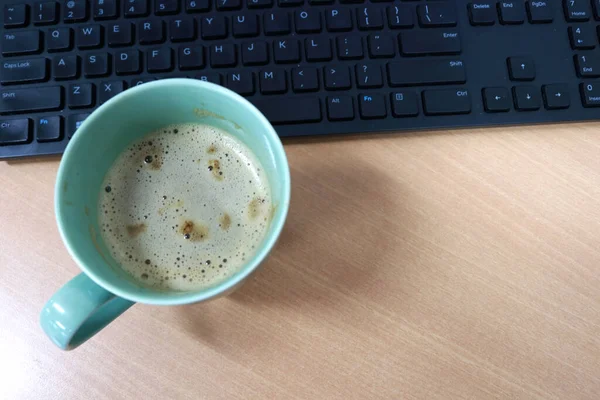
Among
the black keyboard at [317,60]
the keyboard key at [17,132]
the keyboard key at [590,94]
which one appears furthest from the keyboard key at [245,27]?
the keyboard key at [590,94]

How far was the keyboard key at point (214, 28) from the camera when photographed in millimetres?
452

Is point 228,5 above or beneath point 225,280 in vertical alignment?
above

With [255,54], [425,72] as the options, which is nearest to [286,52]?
[255,54]

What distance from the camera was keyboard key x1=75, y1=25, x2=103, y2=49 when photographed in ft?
1.48

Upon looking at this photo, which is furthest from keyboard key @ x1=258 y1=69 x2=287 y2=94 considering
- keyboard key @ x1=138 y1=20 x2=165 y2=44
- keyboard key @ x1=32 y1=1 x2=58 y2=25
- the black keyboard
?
keyboard key @ x1=32 y1=1 x2=58 y2=25

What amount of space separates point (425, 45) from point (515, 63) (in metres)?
0.09

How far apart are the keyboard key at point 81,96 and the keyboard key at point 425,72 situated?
27 centimetres

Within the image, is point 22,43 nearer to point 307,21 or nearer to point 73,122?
point 73,122

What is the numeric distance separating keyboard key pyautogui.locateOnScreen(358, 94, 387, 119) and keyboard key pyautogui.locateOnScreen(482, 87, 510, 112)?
97mm

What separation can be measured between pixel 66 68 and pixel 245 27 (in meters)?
0.17

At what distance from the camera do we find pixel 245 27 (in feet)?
1.49

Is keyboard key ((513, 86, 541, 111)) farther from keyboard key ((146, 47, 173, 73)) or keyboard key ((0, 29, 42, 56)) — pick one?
keyboard key ((0, 29, 42, 56))

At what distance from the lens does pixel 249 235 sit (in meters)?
0.38

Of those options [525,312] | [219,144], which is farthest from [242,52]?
[525,312]
